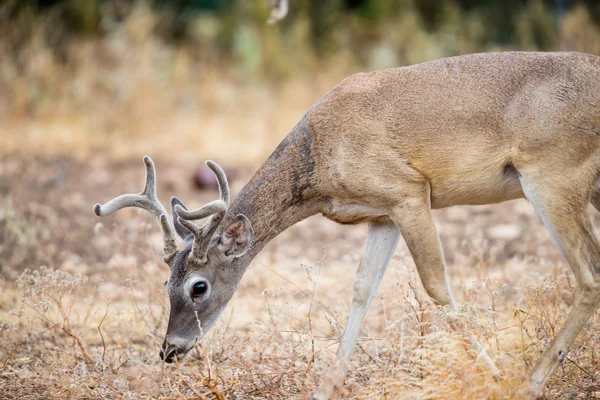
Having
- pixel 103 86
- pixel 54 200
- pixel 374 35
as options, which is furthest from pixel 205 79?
pixel 54 200

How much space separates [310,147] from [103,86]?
9062 mm

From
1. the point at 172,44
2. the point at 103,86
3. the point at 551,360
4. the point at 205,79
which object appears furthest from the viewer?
the point at 172,44

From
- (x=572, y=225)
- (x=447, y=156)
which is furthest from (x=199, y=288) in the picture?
Result: (x=572, y=225)

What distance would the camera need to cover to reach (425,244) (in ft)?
16.6

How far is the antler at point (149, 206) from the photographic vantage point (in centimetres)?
509

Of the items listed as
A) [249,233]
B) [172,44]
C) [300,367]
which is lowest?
[172,44]

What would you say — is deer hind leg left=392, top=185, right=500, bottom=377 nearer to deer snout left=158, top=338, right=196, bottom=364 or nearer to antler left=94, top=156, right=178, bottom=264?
antler left=94, top=156, right=178, bottom=264

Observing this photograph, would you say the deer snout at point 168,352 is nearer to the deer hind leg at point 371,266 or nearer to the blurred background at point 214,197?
the blurred background at point 214,197

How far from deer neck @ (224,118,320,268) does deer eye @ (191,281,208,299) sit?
0.30m

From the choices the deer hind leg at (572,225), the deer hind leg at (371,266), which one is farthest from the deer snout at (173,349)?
the deer hind leg at (572,225)

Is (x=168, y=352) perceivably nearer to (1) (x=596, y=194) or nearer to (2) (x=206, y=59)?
(1) (x=596, y=194)

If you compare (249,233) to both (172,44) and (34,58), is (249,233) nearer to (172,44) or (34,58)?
(34,58)

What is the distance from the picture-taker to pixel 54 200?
10008 millimetres

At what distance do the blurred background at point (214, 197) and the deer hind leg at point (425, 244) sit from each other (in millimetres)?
156
